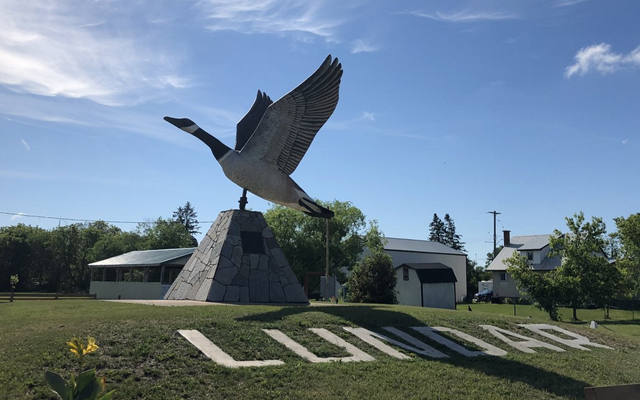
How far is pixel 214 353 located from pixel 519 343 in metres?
7.20

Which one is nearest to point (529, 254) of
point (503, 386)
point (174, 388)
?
point (503, 386)

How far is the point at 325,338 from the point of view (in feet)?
33.7

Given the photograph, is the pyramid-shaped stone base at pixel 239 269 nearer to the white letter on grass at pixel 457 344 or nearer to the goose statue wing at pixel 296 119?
the goose statue wing at pixel 296 119

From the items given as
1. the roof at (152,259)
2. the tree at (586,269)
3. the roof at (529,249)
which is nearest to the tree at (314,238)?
the roof at (152,259)

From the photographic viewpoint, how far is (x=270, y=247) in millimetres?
15953

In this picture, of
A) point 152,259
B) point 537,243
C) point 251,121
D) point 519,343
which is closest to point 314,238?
point 152,259

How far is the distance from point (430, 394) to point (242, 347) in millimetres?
3296

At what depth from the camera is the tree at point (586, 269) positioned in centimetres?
2660

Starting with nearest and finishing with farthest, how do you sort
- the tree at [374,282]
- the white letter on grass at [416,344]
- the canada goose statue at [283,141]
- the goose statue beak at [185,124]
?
the white letter on grass at [416,344] → the canada goose statue at [283,141] → the goose statue beak at [185,124] → the tree at [374,282]

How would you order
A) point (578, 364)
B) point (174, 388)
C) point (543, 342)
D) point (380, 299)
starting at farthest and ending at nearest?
point (380, 299) → point (543, 342) → point (578, 364) → point (174, 388)

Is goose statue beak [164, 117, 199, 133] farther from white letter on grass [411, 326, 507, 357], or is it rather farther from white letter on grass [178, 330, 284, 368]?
white letter on grass [411, 326, 507, 357]

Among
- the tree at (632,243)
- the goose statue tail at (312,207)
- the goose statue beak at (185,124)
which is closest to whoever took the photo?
the goose statue beak at (185,124)

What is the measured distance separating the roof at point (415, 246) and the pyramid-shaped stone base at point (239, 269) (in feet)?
116

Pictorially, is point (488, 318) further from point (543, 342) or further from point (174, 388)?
point (174, 388)
